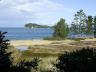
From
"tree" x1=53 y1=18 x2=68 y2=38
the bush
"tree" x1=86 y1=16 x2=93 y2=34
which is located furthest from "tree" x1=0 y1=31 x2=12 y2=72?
"tree" x1=86 y1=16 x2=93 y2=34

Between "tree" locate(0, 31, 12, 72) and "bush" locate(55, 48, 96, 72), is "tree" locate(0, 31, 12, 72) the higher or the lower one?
the higher one

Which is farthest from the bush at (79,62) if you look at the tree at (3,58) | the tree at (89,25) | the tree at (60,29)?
the tree at (89,25)

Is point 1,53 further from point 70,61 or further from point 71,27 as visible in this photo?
point 71,27

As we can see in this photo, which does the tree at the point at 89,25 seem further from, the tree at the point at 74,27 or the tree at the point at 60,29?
the tree at the point at 60,29

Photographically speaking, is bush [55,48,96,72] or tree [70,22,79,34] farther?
tree [70,22,79,34]

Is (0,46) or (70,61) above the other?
(0,46)

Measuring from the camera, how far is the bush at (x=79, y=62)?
460 inches

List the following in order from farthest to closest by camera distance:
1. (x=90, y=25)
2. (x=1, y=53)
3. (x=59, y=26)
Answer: (x=90, y=25) → (x=59, y=26) → (x=1, y=53)

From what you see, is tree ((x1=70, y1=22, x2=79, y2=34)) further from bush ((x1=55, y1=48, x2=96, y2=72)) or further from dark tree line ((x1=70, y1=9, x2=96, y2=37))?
bush ((x1=55, y1=48, x2=96, y2=72))

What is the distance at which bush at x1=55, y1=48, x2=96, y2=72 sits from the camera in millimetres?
11680

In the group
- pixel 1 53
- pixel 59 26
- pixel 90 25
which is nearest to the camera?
pixel 1 53

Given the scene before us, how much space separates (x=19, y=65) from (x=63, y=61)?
4655 mm

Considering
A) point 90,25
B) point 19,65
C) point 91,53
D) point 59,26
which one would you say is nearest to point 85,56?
point 91,53

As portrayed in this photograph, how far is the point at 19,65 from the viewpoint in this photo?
8.15 meters
